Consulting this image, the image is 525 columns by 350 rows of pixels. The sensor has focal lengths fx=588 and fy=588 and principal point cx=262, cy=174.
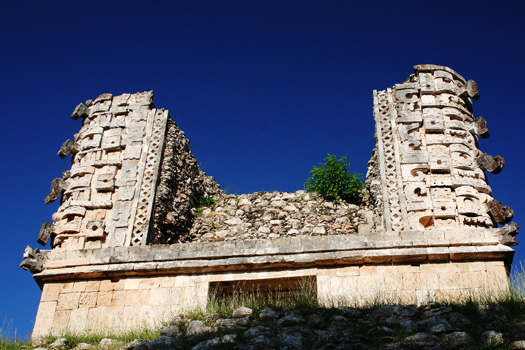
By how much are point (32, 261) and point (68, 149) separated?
248cm

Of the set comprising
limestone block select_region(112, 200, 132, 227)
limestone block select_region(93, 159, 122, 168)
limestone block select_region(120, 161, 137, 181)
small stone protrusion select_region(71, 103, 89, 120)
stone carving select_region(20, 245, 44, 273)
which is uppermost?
small stone protrusion select_region(71, 103, 89, 120)

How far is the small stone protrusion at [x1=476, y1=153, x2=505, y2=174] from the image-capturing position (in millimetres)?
9570

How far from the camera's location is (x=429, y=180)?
939cm

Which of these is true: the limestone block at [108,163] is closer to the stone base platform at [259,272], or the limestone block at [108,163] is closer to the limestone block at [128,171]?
the limestone block at [128,171]

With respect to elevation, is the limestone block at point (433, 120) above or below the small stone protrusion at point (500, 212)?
above

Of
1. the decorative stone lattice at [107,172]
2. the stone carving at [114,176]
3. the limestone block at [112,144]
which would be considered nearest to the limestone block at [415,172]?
the stone carving at [114,176]

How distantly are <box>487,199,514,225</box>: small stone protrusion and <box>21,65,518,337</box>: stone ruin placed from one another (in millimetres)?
17

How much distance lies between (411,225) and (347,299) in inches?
70.1

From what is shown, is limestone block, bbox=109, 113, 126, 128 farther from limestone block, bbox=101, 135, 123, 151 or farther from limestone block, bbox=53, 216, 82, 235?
limestone block, bbox=53, 216, 82, 235

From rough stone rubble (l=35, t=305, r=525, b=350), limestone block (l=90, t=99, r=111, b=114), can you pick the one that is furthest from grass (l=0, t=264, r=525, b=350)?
limestone block (l=90, t=99, r=111, b=114)

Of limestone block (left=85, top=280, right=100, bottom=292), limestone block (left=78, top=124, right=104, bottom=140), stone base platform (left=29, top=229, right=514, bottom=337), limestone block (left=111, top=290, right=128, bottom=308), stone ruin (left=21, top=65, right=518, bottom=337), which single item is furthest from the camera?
limestone block (left=78, top=124, right=104, bottom=140)

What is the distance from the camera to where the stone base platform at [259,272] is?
8227 millimetres

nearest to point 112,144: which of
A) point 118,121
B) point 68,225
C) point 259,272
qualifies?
point 118,121

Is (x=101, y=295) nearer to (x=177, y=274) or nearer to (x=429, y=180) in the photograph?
(x=177, y=274)
